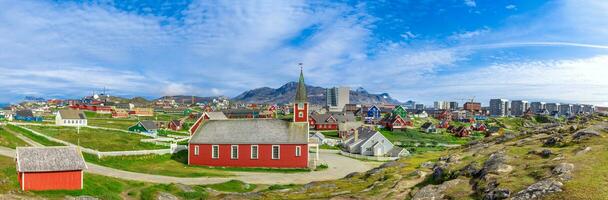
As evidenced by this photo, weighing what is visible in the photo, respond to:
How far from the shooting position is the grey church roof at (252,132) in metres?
64.5

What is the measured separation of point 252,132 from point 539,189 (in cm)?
4649

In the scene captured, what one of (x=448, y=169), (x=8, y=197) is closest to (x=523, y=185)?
(x=448, y=169)

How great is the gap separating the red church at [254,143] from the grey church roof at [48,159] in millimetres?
26437

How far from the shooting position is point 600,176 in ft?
80.8

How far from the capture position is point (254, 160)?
64.3 meters

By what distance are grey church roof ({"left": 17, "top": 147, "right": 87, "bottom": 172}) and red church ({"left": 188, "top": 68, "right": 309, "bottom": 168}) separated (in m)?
26.4

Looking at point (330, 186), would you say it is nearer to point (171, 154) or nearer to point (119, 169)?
point (119, 169)

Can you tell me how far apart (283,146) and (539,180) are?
41318 millimetres

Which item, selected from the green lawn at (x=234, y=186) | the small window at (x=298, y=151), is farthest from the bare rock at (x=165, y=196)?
the small window at (x=298, y=151)

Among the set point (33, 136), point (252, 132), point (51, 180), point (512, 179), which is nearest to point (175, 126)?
point (33, 136)

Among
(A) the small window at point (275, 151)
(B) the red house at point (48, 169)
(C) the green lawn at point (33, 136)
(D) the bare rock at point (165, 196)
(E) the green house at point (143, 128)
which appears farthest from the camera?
(E) the green house at point (143, 128)

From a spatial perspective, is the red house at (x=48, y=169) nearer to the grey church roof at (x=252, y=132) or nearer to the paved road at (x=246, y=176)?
the paved road at (x=246, y=176)

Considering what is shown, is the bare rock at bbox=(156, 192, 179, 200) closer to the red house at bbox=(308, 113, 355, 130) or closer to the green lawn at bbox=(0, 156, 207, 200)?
the green lawn at bbox=(0, 156, 207, 200)

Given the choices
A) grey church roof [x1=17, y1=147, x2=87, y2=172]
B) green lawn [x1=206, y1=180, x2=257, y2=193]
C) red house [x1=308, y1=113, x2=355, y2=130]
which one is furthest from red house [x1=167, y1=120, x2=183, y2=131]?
grey church roof [x1=17, y1=147, x2=87, y2=172]
